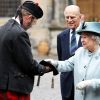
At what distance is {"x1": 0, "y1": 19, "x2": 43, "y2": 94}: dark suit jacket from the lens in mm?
5414

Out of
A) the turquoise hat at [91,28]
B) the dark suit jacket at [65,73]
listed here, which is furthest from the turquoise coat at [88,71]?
the dark suit jacket at [65,73]

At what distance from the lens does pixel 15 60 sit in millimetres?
5441

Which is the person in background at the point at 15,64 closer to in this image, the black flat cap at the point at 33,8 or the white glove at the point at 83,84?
the black flat cap at the point at 33,8

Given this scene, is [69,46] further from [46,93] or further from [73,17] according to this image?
[46,93]

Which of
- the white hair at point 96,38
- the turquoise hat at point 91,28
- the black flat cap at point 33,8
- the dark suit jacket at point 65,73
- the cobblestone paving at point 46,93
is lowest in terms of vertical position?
the cobblestone paving at point 46,93

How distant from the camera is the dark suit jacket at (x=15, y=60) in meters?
5.41

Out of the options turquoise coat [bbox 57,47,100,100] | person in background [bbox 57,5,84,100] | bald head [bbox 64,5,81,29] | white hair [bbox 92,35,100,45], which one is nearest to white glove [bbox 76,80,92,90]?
turquoise coat [bbox 57,47,100,100]

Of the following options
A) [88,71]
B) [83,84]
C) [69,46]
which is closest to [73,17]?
[69,46]

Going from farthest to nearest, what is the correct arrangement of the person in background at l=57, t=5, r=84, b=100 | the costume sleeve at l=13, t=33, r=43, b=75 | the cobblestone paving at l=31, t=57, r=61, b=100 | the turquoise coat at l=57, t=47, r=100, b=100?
the cobblestone paving at l=31, t=57, r=61, b=100
the person in background at l=57, t=5, r=84, b=100
the costume sleeve at l=13, t=33, r=43, b=75
the turquoise coat at l=57, t=47, r=100, b=100

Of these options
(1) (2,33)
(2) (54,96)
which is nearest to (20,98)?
(1) (2,33)

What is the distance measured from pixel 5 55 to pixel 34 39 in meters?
14.3

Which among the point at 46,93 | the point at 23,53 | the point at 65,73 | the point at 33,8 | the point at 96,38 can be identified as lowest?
the point at 46,93

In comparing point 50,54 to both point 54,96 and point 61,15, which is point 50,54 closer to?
point 61,15

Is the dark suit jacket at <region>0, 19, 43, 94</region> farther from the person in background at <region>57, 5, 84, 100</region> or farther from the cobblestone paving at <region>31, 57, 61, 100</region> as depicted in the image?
the cobblestone paving at <region>31, 57, 61, 100</region>
